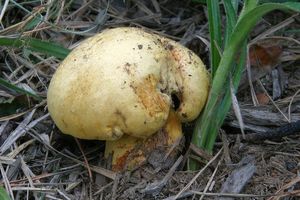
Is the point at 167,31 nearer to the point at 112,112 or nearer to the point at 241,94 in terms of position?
the point at 241,94

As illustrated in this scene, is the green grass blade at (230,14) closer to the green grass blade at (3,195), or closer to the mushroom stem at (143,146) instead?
the mushroom stem at (143,146)

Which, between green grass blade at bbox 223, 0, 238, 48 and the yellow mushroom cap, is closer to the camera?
the yellow mushroom cap

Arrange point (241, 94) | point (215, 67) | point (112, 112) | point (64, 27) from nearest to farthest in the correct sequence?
point (112, 112)
point (215, 67)
point (241, 94)
point (64, 27)

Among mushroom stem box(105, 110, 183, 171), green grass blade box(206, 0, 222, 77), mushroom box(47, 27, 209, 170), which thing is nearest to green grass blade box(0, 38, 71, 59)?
mushroom box(47, 27, 209, 170)

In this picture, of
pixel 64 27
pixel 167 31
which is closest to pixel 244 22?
pixel 167 31

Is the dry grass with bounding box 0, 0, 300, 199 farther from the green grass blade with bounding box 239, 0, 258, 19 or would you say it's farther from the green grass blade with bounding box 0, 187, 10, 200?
the green grass blade with bounding box 239, 0, 258, 19
